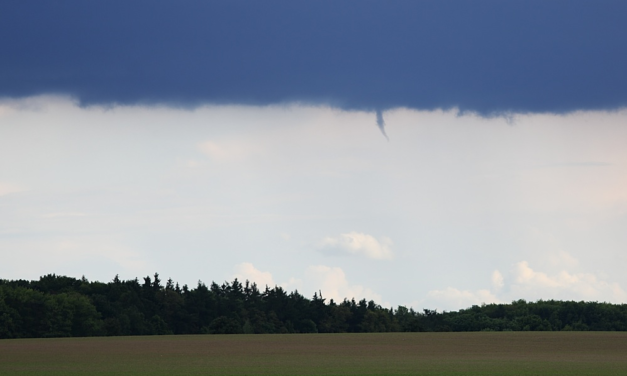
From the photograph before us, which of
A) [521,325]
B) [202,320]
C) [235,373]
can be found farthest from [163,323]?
[235,373]

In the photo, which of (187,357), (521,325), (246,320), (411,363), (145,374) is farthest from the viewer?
(521,325)

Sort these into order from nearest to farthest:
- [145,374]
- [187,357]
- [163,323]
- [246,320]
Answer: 1. [145,374]
2. [187,357]
3. [163,323]
4. [246,320]

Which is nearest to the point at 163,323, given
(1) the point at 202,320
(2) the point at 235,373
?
(1) the point at 202,320

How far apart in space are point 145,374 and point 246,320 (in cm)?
12669

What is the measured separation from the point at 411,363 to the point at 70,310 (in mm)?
95067

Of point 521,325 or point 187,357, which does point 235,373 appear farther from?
point 521,325

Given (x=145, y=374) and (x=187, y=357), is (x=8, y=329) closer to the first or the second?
(x=187, y=357)

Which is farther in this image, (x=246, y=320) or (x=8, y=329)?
(x=246, y=320)

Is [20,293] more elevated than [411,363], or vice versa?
[20,293]

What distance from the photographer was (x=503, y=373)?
56.1 metres

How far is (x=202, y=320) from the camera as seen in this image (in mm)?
176625

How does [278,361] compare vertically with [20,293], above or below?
below

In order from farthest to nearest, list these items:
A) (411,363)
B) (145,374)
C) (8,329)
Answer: (8,329) → (411,363) → (145,374)

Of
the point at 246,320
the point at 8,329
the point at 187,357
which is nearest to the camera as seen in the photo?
the point at 187,357
